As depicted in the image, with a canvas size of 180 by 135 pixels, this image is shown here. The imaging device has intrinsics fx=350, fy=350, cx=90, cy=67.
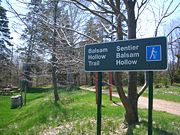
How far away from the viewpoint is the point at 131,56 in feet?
21.4

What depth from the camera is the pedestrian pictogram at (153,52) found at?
604 cm

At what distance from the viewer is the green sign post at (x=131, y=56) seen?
19.8ft

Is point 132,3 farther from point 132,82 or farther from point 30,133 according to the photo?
point 30,133

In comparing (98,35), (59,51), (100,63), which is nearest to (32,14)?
(59,51)

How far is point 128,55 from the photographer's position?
6.55 meters

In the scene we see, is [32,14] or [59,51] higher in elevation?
[32,14]

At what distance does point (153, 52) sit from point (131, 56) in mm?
460

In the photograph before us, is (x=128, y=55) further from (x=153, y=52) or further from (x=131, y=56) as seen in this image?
(x=153, y=52)

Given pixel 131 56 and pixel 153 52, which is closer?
pixel 153 52

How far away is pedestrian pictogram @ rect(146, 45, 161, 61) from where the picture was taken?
6.04m

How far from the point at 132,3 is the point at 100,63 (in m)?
3.83

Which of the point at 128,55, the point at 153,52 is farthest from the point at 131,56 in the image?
the point at 153,52

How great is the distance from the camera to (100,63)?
7102 mm

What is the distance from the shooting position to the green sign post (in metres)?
6.04
